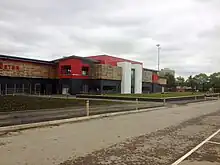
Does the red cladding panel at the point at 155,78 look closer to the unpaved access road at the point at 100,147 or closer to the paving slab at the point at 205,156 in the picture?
the unpaved access road at the point at 100,147

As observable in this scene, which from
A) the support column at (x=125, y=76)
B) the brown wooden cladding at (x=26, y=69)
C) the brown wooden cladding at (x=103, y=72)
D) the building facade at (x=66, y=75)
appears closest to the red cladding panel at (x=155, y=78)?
the building facade at (x=66, y=75)

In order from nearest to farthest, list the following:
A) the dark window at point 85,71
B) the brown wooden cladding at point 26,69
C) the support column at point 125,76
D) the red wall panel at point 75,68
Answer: the brown wooden cladding at point 26,69 < the red wall panel at point 75,68 < the dark window at point 85,71 < the support column at point 125,76

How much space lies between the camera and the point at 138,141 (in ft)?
34.8

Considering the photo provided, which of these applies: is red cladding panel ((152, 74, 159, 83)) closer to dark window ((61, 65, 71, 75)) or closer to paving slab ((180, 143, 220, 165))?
dark window ((61, 65, 71, 75))

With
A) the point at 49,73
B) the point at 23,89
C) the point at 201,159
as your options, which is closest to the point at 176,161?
the point at 201,159

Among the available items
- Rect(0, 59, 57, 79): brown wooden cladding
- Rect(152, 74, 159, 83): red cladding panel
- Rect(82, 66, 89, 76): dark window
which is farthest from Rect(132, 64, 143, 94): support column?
Rect(0, 59, 57, 79): brown wooden cladding

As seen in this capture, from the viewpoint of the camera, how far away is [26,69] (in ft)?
195

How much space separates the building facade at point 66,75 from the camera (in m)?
56.8

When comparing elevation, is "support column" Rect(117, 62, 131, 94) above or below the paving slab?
above

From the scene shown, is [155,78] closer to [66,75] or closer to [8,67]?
[66,75]

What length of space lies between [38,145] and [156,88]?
85.1m

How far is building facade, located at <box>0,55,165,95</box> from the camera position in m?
56.8

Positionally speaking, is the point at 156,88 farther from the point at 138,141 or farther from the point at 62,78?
the point at 138,141

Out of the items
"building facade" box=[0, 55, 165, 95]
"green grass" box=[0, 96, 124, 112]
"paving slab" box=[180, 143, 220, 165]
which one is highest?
"building facade" box=[0, 55, 165, 95]
